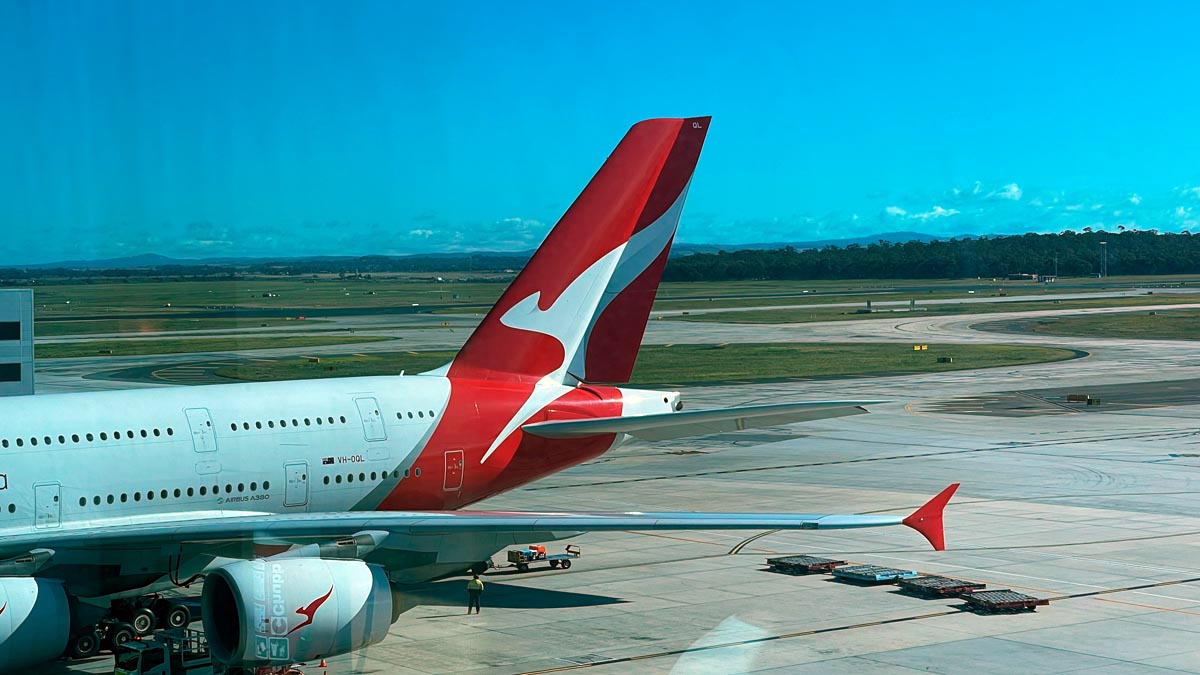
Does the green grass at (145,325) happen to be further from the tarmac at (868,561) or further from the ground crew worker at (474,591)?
the ground crew worker at (474,591)

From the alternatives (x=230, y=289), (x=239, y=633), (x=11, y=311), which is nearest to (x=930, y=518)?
(x=239, y=633)

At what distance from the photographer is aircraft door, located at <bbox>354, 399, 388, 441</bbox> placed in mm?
26391

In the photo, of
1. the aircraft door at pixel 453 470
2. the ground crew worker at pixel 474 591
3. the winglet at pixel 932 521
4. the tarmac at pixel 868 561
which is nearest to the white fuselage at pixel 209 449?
the aircraft door at pixel 453 470

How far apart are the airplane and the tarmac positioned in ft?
8.03

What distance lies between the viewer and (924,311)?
148 meters

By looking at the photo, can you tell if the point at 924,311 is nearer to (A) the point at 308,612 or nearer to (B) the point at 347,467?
(B) the point at 347,467

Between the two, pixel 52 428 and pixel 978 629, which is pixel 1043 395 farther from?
pixel 52 428

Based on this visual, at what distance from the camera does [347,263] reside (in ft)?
190

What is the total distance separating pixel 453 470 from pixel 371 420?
2.04 metres

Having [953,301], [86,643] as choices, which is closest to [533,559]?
[86,643]

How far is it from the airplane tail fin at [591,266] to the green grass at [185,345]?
55.7 meters

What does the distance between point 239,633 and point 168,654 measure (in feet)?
7.72

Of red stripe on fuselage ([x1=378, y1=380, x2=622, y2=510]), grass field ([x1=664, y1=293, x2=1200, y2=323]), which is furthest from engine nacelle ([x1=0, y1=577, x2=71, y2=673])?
grass field ([x1=664, y1=293, x2=1200, y2=323])

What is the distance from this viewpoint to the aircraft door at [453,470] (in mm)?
27328
